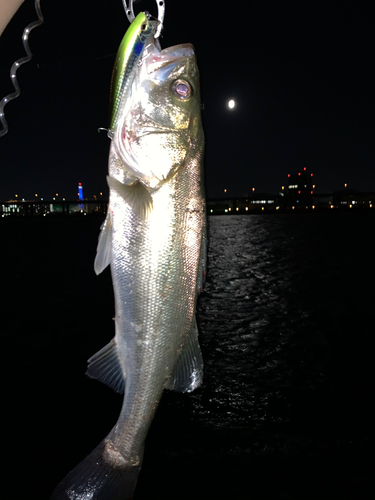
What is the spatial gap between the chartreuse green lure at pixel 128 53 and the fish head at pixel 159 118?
0.04 m

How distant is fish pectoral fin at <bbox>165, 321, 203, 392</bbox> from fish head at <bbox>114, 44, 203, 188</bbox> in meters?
0.82

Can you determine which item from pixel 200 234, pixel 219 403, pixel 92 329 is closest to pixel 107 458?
pixel 200 234

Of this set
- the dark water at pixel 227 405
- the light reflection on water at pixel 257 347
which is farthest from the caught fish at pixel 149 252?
the dark water at pixel 227 405

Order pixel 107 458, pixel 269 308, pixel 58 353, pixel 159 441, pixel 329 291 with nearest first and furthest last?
1. pixel 107 458
2. pixel 159 441
3. pixel 58 353
4. pixel 269 308
5. pixel 329 291

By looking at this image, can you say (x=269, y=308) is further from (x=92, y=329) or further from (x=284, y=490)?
(x=284, y=490)

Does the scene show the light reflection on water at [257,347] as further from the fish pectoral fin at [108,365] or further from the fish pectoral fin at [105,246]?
the fish pectoral fin at [108,365]

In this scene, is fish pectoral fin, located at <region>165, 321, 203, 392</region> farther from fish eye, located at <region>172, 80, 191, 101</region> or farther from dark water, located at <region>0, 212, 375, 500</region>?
dark water, located at <region>0, 212, 375, 500</region>

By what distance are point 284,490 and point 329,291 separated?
12.0 m

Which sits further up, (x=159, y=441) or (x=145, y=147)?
(x=145, y=147)

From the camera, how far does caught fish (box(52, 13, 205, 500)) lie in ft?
5.83

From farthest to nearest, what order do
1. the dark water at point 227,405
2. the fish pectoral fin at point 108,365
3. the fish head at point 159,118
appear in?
the dark water at point 227,405
the fish pectoral fin at point 108,365
the fish head at point 159,118

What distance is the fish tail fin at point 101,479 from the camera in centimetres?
185

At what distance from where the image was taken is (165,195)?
1.80 meters

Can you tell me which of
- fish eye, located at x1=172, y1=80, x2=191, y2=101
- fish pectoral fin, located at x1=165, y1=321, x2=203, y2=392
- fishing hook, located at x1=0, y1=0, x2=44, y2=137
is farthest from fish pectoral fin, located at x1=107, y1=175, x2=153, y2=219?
fishing hook, located at x1=0, y1=0, x2=44, y2=137
